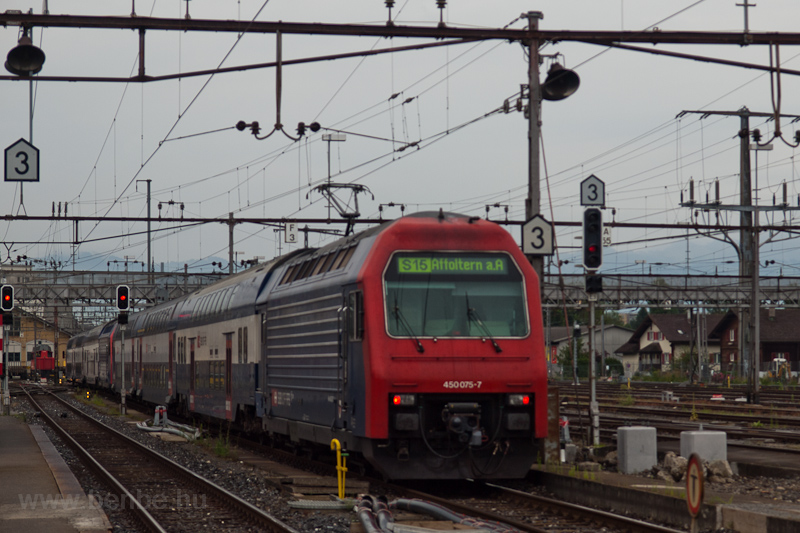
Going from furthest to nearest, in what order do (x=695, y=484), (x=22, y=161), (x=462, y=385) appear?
1. (x=22, y=161)
2. (x=462, y=385)
3. (x=695, y=484)

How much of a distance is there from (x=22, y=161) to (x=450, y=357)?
11276 mm

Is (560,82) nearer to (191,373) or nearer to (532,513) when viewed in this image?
(532,513)

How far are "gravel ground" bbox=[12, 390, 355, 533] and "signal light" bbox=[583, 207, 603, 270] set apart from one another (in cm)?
596

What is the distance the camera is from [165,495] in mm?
14406

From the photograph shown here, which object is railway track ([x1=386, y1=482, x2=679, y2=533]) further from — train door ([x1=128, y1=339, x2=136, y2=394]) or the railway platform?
train door ([x1=128, y1=339, x2=136, y2=394])

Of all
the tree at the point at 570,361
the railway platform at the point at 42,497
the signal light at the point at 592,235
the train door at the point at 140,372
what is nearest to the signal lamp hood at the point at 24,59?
the railway platform at the point at 42,497

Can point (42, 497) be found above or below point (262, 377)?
below

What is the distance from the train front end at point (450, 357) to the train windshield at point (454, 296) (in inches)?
0.5

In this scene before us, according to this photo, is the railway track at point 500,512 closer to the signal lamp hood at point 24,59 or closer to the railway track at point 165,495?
the railway track at point 165,495

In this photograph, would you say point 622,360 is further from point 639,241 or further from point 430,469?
point 430,469

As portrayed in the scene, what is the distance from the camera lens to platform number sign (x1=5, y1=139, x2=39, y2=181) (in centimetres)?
2052

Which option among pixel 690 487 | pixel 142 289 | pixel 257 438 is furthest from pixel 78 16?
pixel 142 289

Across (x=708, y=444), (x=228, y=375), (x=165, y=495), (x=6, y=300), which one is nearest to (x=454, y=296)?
(x=708, y=444)

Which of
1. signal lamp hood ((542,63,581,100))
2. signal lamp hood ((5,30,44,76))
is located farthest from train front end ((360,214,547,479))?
signal lamp hood ((5,30,44,76))
